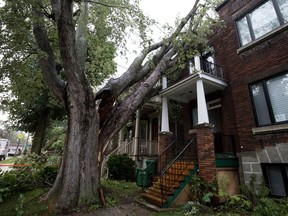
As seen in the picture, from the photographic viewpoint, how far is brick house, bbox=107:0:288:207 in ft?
19.8

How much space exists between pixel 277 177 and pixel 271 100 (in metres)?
2.62

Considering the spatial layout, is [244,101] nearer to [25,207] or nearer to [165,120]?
[165,120]

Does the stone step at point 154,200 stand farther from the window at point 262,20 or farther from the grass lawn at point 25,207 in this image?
the window at point 262,20

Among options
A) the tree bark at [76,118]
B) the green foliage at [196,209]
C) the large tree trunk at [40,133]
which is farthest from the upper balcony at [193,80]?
the large tree trunk at [40,133]

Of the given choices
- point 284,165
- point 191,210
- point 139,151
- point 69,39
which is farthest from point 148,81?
point 139,151

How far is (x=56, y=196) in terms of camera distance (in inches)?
207

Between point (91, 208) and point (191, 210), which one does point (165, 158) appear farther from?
point (91, 208)

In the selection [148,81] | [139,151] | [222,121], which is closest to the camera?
[148,81]

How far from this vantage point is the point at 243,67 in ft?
24.5

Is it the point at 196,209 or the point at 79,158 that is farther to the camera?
the point at 79,158

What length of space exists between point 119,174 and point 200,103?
6.88m

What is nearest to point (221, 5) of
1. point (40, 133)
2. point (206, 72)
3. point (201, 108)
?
point (206, 72)

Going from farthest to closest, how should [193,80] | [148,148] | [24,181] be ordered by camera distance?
[148,148], [193,80], [24,181]

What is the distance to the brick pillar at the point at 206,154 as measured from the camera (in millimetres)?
6117
